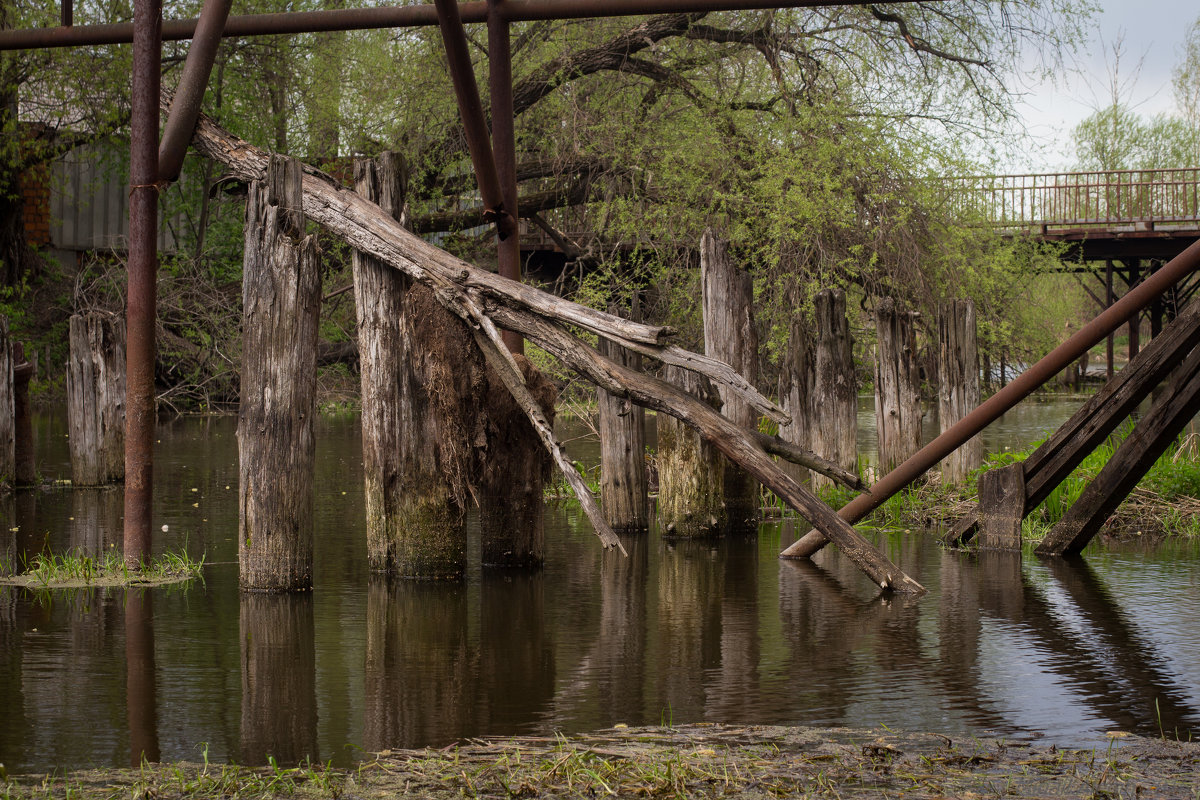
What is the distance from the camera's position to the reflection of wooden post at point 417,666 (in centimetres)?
481

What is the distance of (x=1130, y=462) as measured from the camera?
8.34m

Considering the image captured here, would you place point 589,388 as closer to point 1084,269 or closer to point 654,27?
point 654,27

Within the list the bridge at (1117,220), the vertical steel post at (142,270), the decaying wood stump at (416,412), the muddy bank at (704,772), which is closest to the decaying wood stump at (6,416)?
the vertical steel post at (142,270)

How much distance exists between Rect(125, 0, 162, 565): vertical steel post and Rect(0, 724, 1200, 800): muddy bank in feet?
11.4

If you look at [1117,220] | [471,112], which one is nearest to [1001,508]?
[471,112]

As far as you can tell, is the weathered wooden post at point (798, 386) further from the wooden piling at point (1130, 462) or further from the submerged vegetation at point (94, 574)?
the submerged vegetation at point (94, 574)

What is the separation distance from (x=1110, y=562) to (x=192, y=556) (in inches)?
245

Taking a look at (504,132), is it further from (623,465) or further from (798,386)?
(798,386)

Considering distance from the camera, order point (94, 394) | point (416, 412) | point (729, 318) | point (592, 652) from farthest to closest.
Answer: point (94, 394) < point (729, 318) < point (416, 412) < point (592, 652)

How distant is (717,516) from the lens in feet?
31.9

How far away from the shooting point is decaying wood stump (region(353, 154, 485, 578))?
25.1 feet

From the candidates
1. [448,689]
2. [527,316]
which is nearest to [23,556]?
[527,316]

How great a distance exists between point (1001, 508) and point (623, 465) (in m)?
2.77

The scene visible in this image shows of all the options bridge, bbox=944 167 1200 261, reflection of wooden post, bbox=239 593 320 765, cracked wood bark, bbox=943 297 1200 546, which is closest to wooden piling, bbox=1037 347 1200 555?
cracked wood bark, bbox=943 297 1200 546
